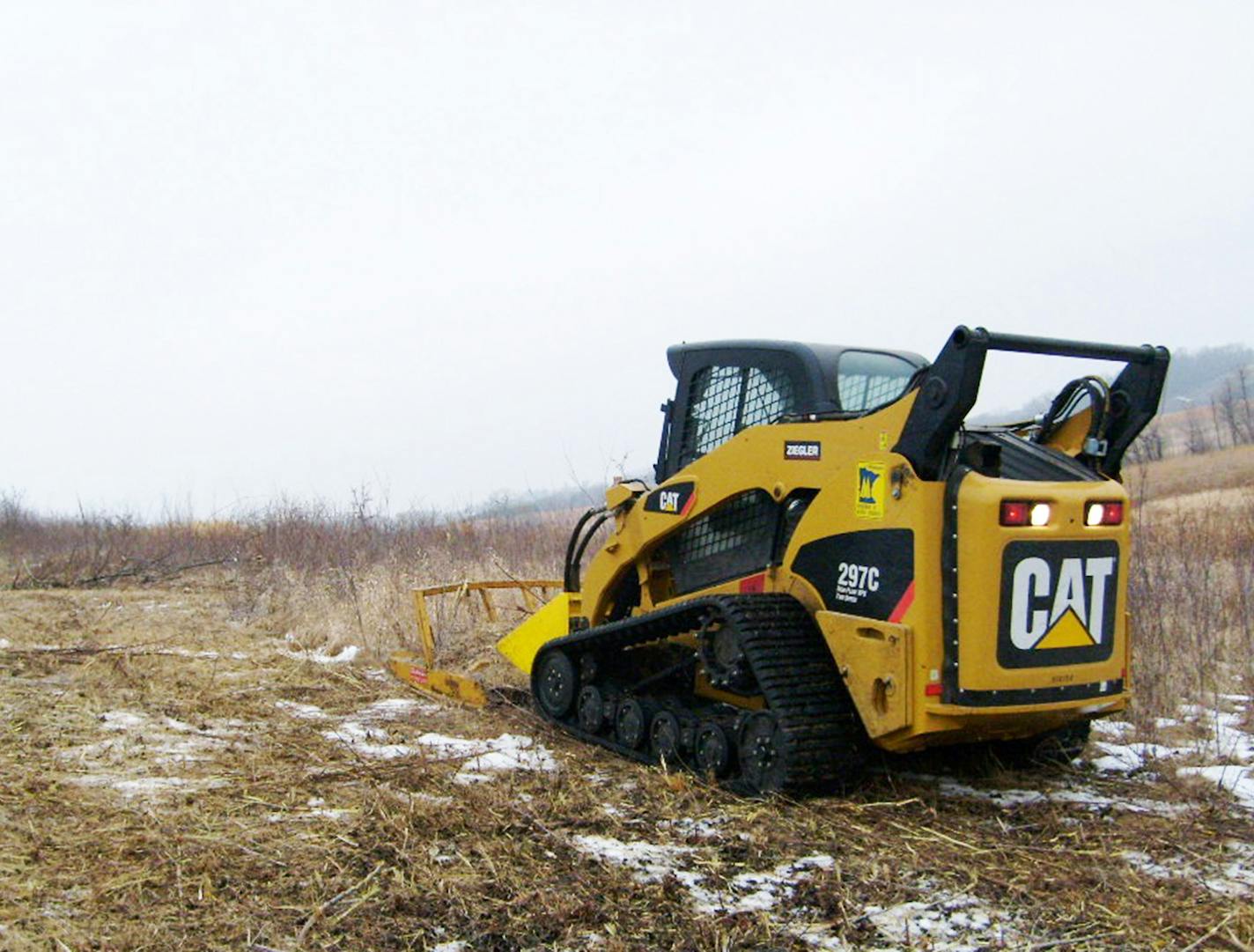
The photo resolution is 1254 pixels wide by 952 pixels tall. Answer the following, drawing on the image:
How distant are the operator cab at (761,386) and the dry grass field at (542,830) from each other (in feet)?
5.82

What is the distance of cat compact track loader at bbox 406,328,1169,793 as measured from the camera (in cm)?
489

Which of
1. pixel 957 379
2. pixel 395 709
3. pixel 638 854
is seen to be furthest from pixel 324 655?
pixel 957 379

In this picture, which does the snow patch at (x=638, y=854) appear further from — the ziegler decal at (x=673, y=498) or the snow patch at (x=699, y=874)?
the ziegler decal at (x=673, y=498)

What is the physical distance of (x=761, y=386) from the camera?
6457mm

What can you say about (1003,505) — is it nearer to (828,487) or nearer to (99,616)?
(828,487)

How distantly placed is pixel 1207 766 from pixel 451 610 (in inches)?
242

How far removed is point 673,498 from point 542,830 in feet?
7.35

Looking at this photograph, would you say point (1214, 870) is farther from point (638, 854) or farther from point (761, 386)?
point (761, 386)

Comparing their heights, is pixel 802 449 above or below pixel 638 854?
above

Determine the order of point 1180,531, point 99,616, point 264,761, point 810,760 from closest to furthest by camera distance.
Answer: point 810,760
point 264,761
point 1180,531
point 99,616

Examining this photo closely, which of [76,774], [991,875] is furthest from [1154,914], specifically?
[76,774]

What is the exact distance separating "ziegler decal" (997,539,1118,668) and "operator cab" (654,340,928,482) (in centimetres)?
109

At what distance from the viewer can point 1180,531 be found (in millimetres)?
9828

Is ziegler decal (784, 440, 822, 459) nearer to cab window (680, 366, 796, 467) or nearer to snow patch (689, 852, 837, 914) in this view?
cab window (680, 366, 796, 467)
